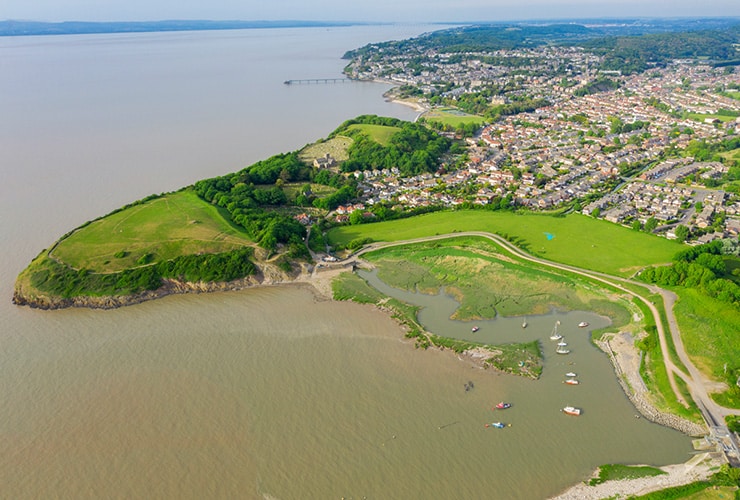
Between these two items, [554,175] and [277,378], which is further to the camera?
[554,175]

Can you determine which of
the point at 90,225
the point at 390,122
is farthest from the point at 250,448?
the point at 390,122

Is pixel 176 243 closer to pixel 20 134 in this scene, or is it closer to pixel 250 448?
pixel 250 448

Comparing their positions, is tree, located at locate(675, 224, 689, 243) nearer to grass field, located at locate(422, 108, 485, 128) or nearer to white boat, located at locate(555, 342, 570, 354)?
white boat, located at locate(555, 342, 570, 354)

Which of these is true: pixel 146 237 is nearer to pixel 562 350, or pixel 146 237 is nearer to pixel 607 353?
pixel 562 350

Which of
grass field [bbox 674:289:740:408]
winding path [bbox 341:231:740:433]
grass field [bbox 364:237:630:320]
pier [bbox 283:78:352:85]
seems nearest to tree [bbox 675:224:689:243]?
winding path [bbox 341:231:740:433]

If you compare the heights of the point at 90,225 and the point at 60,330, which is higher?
the point at 90,225

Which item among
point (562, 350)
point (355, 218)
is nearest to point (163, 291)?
point (355, 218)

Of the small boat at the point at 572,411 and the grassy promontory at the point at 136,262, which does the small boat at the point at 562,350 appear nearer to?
the small boat at the point at 572,411
